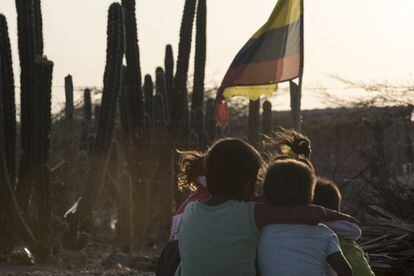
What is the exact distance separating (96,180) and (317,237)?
7.96m

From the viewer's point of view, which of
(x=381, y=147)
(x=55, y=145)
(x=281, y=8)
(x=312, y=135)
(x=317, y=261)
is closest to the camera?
(x=317, y=261)

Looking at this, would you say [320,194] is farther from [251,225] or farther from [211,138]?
[211,138]

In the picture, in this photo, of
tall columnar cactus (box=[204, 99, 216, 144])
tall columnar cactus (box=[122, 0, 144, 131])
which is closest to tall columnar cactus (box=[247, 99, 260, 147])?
tall columnar cactus (box=[204, 99, 216, 144])

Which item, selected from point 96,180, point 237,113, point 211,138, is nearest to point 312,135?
point 237,113

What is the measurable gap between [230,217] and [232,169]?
0.23 metres

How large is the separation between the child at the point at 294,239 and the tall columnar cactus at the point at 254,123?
28.8 ft

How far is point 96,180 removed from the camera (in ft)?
40.3

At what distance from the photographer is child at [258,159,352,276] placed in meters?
4.55

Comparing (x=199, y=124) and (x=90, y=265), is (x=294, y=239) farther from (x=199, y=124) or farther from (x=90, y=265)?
(x=199, y=124)

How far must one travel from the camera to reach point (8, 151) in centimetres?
1189

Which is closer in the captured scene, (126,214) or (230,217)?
(230,217)

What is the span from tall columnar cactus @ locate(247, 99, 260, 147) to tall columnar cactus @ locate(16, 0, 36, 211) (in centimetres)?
325

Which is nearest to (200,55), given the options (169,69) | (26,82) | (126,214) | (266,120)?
(169,69)

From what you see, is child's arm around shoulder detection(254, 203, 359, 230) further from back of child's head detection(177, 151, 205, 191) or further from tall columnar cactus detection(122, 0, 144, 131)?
tall columnar cactus detection(122, 0, 144, 131)
